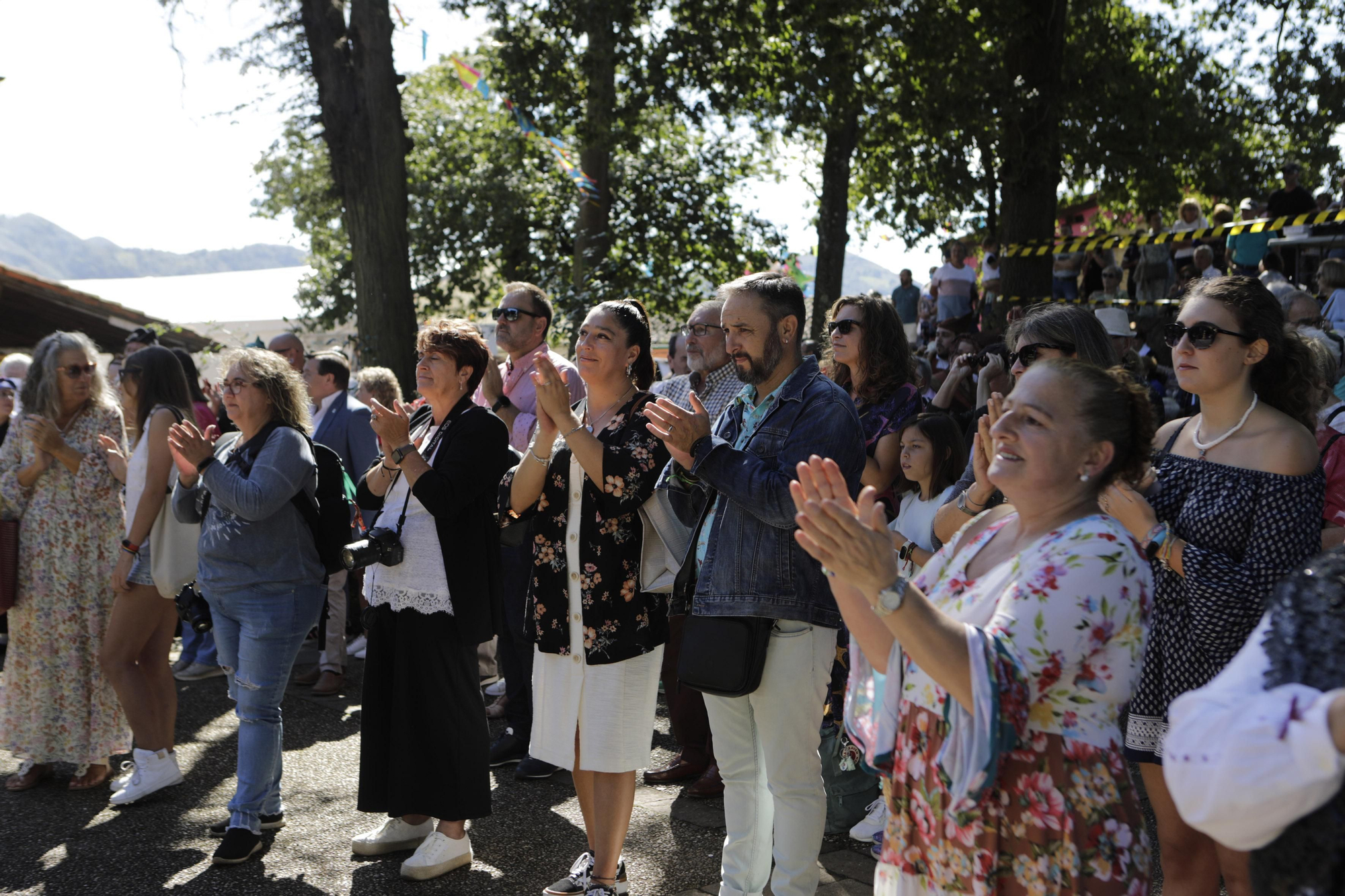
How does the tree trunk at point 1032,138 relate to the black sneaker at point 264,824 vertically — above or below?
above

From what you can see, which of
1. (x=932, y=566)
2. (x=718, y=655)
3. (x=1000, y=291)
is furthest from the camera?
(x=1000, y=291)

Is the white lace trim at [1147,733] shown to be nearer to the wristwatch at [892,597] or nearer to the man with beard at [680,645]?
the wristwatch at [892,597]

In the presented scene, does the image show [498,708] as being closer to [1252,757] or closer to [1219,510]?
[1219,510]

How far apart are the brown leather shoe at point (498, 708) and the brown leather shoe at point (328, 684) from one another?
1.18m

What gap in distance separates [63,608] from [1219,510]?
5072 mm

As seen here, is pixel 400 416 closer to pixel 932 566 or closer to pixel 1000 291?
pixel 932 566

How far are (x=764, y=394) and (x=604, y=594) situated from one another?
0.87 meters

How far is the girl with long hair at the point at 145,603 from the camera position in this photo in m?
5.02

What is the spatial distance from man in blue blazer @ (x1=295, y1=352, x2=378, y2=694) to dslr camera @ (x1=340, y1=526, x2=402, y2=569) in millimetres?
3009

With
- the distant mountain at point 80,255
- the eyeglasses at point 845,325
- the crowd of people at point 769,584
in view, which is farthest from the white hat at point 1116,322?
the distant mountain at point 80,255

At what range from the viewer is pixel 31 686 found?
5.25 metres

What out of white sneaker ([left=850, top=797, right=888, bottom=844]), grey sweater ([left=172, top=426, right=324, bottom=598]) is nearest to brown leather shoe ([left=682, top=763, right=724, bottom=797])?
white sneaker ([left=850, top=797, right=888, bottom=844])

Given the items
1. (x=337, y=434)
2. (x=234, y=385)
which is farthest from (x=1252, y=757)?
(x=337, y=434)

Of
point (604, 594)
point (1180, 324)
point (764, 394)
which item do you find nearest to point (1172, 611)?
point (1180, 324)
